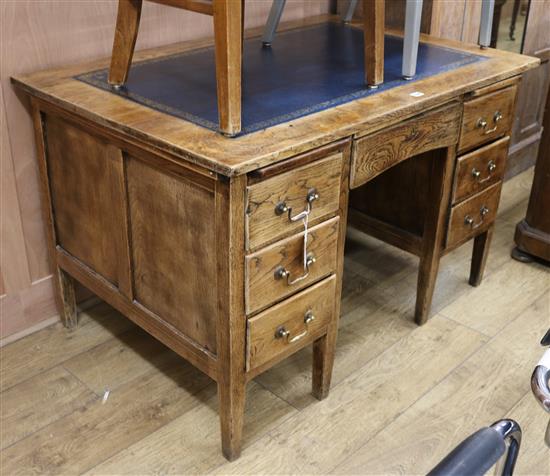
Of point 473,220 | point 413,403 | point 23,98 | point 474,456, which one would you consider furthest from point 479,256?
point 474,456

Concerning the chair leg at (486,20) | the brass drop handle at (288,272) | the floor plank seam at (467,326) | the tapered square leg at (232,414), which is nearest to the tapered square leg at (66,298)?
the tapered square leg at (232,414)

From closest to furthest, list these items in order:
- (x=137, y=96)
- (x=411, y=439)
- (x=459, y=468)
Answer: (x=459, y=468)
(x=137, y=96)
(x=411, y=439)

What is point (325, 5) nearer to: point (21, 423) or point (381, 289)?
point (381, 289)

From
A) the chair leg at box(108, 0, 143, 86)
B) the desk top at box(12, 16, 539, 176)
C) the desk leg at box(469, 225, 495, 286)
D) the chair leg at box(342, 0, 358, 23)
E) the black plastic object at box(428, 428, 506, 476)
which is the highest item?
the chair leg at box(108, 0, 143, 86)

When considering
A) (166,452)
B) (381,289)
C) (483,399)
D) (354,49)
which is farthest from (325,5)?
(166,452)

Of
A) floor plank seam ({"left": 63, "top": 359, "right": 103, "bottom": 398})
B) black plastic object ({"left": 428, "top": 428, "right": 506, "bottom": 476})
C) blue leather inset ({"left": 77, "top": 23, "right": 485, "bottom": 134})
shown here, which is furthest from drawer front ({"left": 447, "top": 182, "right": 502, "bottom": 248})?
black plastic object ({"left": 428, "top": 428, "right": 506, "bottom": 476})

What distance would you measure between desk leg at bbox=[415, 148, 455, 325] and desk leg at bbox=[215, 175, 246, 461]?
751mm

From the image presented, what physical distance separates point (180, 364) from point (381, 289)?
28.7 inches

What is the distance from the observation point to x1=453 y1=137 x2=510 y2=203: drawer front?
197 centimetres

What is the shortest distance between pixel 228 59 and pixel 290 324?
0.59 m

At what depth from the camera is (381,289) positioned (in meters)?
2.32

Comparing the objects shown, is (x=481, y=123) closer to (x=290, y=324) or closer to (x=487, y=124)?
(x=487, y=124)

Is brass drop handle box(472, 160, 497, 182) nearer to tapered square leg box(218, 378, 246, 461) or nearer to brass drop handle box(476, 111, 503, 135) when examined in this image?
brass drop handle box(476, 111, 503, 135)

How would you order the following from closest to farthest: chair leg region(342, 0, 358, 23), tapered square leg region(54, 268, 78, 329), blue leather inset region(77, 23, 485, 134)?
1. blue leather inset region(77, 23, 485, 134)
2. tapered square leg region(54, 268, 78, 329)
3. chair leg region(342, 0, 358, 23)
